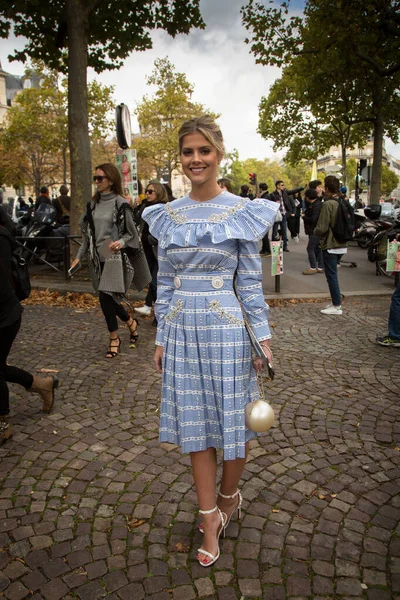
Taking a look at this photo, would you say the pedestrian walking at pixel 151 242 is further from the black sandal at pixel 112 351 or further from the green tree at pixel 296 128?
the green tree at pixel 296 128

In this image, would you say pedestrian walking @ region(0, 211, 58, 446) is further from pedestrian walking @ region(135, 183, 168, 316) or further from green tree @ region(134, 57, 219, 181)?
green tree @ region(134, 57, 219, 181)

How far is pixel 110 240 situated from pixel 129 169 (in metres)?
4.31

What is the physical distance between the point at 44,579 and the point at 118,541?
0.40m

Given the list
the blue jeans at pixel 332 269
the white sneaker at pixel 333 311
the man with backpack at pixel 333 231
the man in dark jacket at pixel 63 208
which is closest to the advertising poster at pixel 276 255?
the man with backpack at pixel 333 231

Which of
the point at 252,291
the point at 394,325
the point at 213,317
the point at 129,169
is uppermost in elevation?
the point at 129,169

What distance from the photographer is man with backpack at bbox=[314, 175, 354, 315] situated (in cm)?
715

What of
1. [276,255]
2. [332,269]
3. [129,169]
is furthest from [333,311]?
[129,169]

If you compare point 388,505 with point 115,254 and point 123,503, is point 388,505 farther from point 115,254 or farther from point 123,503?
point 115,254

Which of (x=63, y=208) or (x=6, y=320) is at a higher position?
(x=63, y=208)

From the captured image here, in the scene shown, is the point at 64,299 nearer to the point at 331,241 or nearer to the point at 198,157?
the point at 331,241

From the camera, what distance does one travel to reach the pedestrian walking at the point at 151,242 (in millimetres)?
6496

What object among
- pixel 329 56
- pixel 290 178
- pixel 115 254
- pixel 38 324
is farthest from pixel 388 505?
pixel 290 178

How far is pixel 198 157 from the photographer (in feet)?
7.20

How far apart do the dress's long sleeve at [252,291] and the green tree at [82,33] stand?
28.1ft
